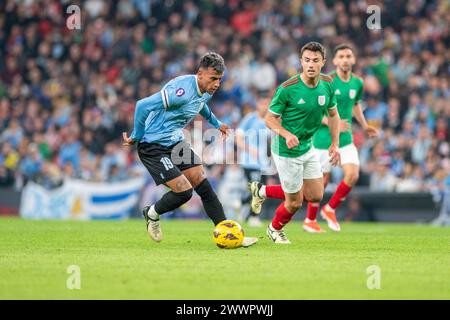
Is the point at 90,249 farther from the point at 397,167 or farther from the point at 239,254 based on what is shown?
the point at 397,167

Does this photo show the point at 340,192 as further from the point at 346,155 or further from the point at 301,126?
the point at 301,126

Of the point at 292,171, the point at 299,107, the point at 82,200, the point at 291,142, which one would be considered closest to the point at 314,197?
the point at 292,171

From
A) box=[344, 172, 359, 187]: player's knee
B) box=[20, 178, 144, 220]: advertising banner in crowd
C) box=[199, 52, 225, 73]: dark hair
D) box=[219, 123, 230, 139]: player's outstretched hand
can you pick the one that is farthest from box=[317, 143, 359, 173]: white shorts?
box=[20, 178, 144, 220]: advertising banner in crowd

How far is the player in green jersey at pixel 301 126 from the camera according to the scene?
11492 mm

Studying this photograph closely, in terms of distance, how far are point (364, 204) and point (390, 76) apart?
4.57 m

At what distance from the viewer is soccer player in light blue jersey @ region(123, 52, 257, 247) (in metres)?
11.2

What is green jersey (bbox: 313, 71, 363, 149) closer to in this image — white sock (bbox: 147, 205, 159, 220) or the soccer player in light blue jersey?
the soccer player in light blue jersey

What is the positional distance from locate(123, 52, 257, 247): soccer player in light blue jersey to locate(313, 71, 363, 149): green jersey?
341cm

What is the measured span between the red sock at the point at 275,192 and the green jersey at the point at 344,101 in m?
2.18

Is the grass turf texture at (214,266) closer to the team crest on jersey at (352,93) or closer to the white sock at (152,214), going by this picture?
the white sock at (152,214)

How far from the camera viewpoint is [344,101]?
583 inches

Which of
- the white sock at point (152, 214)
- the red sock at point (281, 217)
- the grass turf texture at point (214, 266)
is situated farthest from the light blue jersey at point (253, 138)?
the white sock at point (152, 214)

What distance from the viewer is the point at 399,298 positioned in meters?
7.92
